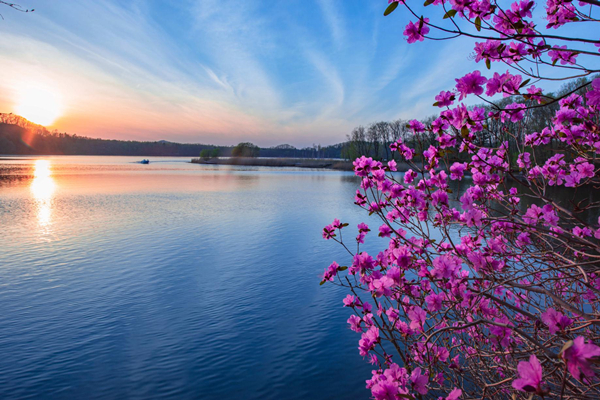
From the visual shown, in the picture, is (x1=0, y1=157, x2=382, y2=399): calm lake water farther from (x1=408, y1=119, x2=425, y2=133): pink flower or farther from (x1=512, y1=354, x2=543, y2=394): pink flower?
(x1=512, y1=354, x2=543, y2=394): pink flower

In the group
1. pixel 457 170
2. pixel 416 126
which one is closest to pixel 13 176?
pixel 416 126

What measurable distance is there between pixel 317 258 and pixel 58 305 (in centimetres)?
646

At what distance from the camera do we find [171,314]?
675cm

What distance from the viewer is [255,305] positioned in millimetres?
7293

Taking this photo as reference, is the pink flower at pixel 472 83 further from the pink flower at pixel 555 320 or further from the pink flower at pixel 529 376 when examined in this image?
the pink flower at pixel 529 376

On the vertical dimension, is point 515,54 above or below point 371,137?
below

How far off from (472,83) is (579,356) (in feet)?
5.88

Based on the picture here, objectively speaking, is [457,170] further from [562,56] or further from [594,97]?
[594,97]

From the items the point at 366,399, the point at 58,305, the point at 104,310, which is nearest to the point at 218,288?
the point at 104,310

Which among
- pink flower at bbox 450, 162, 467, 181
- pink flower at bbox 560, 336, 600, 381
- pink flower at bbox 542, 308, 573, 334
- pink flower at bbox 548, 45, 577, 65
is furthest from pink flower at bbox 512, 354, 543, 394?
pink flower at bbox 450, 162, 467, 181

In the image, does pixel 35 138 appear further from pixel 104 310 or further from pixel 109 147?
pixel 104 310

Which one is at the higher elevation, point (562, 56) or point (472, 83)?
point (562, 56)

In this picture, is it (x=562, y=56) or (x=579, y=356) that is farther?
(x=562, y=56)

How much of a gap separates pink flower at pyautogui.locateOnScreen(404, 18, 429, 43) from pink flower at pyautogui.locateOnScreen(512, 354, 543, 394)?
224cm
